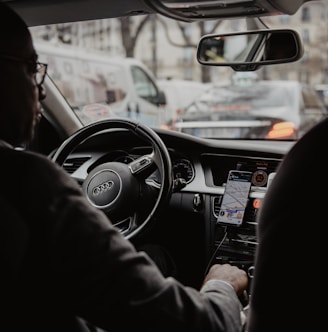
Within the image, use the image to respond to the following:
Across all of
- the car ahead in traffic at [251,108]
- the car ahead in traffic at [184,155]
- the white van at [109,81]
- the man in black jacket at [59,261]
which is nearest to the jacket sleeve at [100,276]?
the man in black jacket at [59,261]

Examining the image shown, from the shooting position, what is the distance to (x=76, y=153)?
12.1 feet

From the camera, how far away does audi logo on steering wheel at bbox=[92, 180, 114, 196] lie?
3.12 meters

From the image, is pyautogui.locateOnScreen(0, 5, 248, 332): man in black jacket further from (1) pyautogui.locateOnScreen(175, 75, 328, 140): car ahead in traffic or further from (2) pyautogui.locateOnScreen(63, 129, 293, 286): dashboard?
(1) pyautogui.locateOnScreen(175, 75, 328, 140): car ahead in traffic

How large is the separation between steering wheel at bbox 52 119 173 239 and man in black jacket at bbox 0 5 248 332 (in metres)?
1.36

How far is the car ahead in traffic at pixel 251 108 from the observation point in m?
10.8

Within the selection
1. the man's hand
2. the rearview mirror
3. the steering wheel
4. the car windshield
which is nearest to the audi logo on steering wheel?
the steering wheel

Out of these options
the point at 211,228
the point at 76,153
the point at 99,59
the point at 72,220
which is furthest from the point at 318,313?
the point at 99,59

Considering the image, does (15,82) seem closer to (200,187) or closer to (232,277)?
(232,277)

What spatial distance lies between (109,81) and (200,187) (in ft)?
32.1

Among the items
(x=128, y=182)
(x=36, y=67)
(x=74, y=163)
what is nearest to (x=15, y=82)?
(x=36, y=67)

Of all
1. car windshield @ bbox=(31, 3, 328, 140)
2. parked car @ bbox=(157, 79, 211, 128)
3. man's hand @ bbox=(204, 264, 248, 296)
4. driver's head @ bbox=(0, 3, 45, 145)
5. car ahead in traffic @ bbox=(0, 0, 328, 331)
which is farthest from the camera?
parked car @ bbox=(157, 79, 211, 128)

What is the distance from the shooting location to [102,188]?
124 inches

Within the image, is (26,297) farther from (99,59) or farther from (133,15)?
(99,59)

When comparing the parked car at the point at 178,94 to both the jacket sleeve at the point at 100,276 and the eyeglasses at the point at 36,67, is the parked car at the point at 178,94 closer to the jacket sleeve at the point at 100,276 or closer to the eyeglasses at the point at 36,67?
the eyeglasses at the point at 36,67
